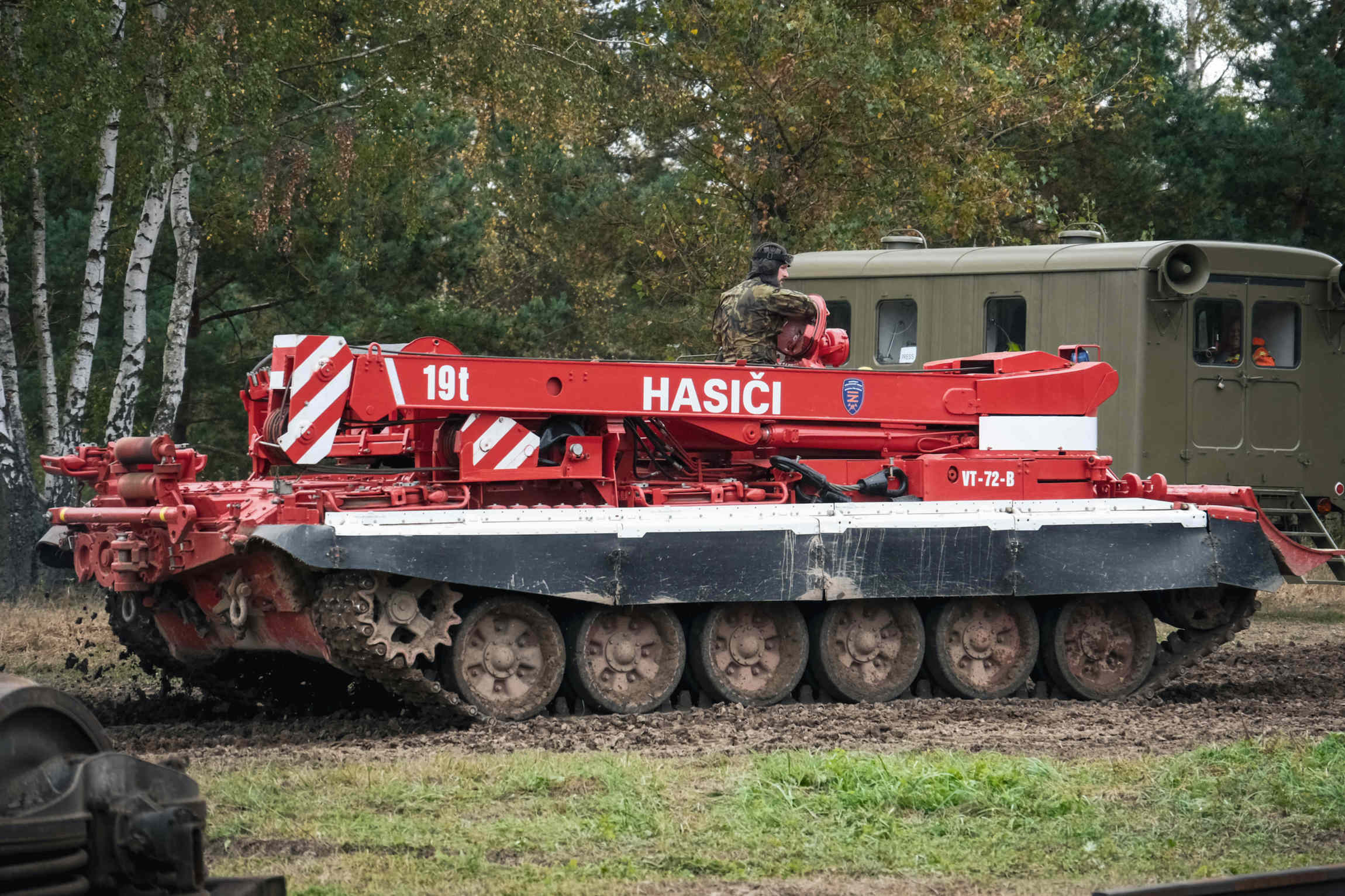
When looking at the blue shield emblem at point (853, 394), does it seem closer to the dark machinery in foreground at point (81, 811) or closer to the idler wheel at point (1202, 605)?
the idler wheel at point (1202, 605)

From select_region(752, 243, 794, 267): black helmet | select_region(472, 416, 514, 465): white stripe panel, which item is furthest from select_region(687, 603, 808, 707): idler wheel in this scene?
select_region(752, 243, 794, 267): black helmet

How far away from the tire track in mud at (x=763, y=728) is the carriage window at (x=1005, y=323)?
5.28 m

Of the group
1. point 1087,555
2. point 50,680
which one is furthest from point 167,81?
point 1087,555

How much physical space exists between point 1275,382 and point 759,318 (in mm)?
6823

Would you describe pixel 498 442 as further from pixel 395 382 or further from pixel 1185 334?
pixel 1185 334

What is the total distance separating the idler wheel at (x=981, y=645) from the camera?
1060cm

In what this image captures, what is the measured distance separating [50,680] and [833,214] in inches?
460

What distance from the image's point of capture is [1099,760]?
8.02 meters

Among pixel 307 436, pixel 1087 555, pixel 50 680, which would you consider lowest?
pixel 50 680

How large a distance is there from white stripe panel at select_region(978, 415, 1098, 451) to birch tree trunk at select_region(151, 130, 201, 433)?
9546mm

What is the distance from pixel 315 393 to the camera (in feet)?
29.6

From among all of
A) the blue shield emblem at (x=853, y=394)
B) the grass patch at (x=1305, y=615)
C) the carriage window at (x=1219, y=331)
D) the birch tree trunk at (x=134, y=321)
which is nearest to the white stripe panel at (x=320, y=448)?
the blue shield emblem at (x=853, y=394)

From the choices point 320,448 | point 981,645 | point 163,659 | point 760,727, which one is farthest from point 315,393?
point 981,645

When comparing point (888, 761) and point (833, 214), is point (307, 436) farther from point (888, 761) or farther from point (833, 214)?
point (833, 214)
